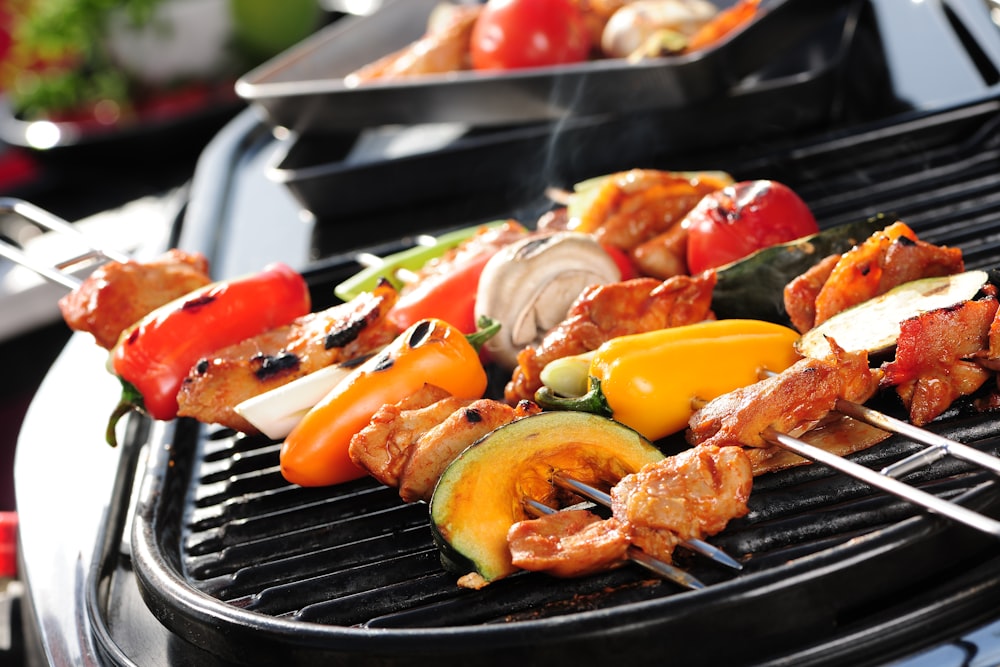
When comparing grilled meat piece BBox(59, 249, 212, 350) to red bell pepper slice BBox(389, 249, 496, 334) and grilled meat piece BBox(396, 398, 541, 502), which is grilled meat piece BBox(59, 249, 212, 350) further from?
grilled meat piece BBox(396, 398, 541, 502)

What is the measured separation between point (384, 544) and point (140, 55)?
676 centimetres

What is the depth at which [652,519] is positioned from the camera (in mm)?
1870

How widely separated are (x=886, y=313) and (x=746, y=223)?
581 millimetres

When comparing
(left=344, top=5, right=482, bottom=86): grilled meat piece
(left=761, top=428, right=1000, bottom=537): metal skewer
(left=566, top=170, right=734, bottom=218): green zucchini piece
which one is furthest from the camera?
(left=344, top=5, right=482, bottom=86): grilled meat piece

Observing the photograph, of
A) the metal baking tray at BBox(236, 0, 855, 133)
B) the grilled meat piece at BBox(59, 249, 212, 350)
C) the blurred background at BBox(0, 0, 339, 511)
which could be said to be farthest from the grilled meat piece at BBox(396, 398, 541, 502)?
the blurred background at BBox(0, 0, 339, 511)

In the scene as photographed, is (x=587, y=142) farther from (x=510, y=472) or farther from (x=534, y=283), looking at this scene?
(x=510, y=472)

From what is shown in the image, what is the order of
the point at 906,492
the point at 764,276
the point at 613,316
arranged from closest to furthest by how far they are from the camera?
the point at 906,492, the point at 613,316, the point at 764,276

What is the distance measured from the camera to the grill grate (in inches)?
66.6

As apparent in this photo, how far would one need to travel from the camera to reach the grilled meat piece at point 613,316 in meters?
2.54

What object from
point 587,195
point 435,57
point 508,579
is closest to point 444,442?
point 508,579

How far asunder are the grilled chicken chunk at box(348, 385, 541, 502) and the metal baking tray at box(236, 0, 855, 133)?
1732 mm

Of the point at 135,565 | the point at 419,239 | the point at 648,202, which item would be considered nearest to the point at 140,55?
the point at 419,239

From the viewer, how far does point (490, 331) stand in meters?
2.59

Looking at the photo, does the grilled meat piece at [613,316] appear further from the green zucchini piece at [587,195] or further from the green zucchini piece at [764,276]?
the green zucchini piece at [587,195]
